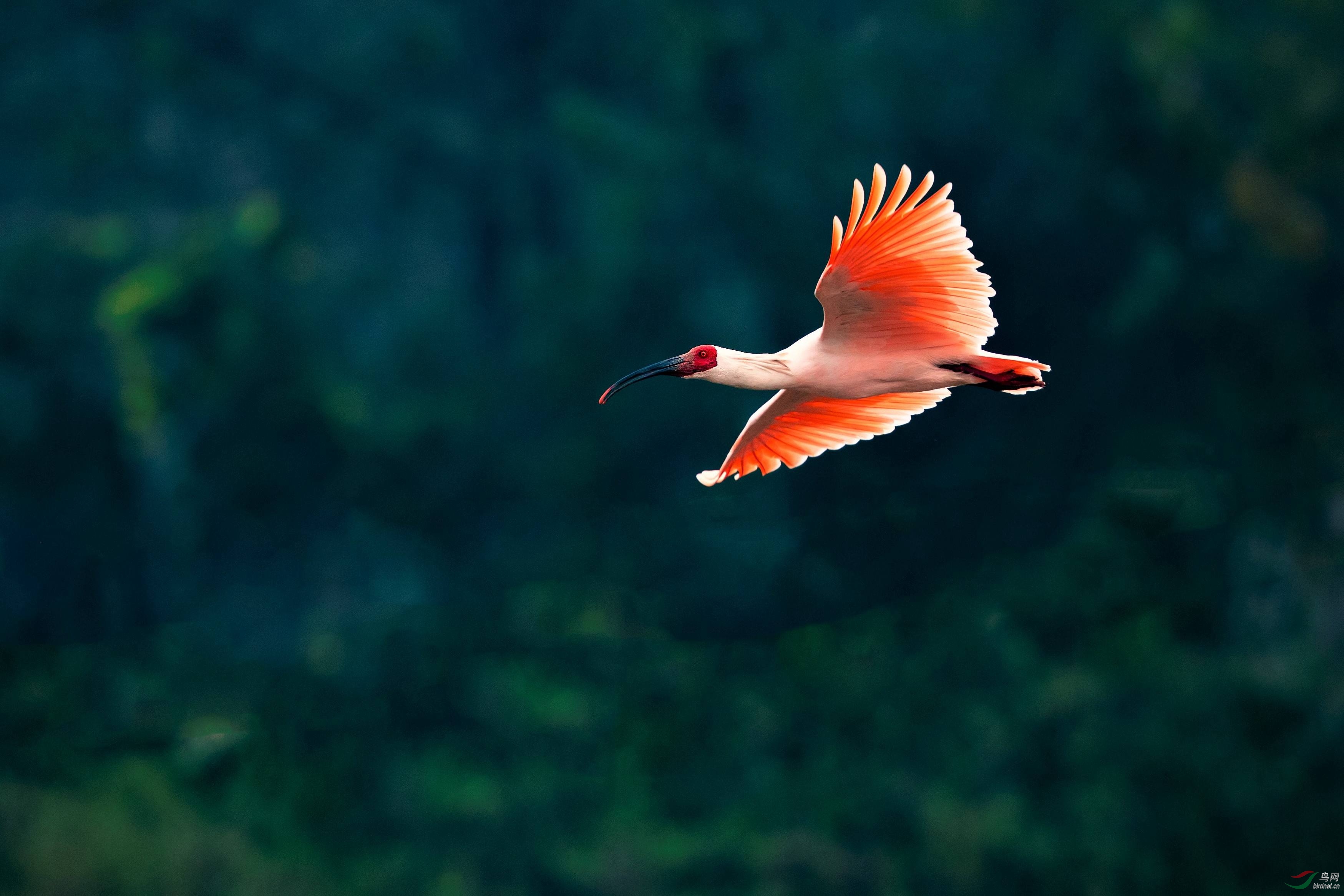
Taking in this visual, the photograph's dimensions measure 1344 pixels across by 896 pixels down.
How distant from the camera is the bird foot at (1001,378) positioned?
862 centimetres

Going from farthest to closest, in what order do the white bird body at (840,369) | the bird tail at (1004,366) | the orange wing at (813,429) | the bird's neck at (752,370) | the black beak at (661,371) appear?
the orange wing at (813,429) < the black beak at (661,371) < the bird's neck at (752,370) < the white bird body at (840,369) < the bird tail at (1004,366)

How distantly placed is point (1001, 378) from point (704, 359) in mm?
1796

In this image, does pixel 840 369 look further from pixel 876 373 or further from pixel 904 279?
pixel 904 279

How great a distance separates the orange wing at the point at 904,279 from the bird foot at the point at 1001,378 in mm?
140

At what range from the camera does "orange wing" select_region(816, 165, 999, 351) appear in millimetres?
8141

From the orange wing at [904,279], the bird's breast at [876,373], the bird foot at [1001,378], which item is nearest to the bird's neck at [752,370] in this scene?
the bird's breast at [876,373]

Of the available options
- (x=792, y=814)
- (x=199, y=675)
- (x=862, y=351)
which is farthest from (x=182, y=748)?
(x=862, y=351)

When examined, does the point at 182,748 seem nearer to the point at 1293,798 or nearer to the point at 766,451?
the point at 766,451

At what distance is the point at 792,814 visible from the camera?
72.3ft

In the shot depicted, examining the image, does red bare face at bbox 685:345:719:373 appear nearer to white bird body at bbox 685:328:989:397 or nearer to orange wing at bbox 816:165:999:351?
white bird body at bbox 685:328:989:397

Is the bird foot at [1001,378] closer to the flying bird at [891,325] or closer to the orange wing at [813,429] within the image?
the flying bird at [891,325]

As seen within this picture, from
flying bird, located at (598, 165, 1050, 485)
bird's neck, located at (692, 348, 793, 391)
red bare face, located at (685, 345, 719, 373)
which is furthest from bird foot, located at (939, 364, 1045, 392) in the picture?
red bare face, located at (685, 345, 719, 373)

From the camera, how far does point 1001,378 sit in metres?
8.64

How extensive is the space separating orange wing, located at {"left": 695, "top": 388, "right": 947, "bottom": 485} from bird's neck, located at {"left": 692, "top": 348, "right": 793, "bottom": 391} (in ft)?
3.22
